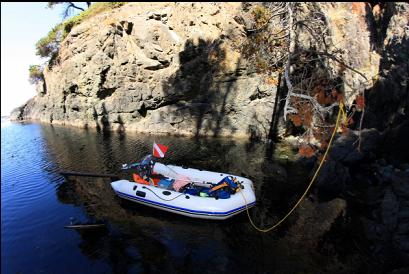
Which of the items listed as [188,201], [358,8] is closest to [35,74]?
[188,201]

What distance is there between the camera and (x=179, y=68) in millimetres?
30891

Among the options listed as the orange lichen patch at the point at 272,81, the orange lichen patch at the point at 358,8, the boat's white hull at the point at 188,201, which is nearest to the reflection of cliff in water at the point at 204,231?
the boat's white hull at the point at 188,201

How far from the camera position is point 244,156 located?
23.2 meters

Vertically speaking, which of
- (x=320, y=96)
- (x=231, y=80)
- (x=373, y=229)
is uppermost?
(x=231, y=80)

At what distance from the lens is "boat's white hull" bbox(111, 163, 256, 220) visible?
13.4 meters

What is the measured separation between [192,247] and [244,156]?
12.3m

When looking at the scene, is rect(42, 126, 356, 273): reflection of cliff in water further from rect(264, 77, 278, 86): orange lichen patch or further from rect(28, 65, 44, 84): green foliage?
rect(28, 65, 44, 84): green foliage

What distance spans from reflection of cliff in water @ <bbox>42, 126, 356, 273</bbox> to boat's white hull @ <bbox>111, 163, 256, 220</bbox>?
0.45 metres

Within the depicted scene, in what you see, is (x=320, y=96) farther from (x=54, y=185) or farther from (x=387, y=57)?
(x=54, y=185)

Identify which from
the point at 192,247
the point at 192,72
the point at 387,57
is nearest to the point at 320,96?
the point at 387,57

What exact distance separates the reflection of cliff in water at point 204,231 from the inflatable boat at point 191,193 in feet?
1.84

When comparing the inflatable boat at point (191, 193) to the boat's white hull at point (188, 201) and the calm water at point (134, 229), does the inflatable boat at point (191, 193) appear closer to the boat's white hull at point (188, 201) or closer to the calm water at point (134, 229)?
the boat's white hull at point (188, 201)

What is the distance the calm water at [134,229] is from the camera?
1099 centimetres

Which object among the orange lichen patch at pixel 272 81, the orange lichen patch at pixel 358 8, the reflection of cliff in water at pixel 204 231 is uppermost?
the orange lichen patch at pixel 358 8
